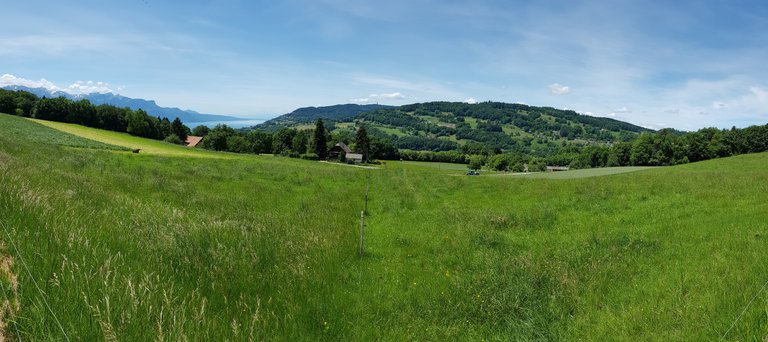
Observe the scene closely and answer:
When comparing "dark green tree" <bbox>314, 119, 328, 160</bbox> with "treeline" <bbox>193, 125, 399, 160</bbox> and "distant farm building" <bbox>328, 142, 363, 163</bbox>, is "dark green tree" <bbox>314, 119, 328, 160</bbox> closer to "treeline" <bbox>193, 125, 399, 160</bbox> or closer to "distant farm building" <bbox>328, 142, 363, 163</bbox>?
"treeline" <bbox>193, 125, 399, 160</bbox>

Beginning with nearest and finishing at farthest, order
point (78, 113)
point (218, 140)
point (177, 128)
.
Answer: point (78, 113), point (218, 140), point (177, 128)

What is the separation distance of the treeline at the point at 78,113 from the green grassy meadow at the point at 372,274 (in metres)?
119

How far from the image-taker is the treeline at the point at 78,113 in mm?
97562

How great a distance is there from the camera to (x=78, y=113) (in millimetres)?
103438

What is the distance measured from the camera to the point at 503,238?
495 inches

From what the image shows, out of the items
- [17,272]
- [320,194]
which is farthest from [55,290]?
[320,194]

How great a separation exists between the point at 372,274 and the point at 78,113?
426ft

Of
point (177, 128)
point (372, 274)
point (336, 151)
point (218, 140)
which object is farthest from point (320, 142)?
point (372, 274)

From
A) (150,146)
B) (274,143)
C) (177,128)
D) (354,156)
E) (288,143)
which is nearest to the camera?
(150,146)

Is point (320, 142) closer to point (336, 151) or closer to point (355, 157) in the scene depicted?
point (355, 157)

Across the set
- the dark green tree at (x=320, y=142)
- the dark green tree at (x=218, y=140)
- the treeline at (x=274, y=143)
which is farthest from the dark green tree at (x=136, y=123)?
the dark green tree at (x=320, y=142)

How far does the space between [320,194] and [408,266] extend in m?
12.9

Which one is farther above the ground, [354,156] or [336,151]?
[336,151]

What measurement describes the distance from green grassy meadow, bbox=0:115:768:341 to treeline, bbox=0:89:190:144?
119 m
